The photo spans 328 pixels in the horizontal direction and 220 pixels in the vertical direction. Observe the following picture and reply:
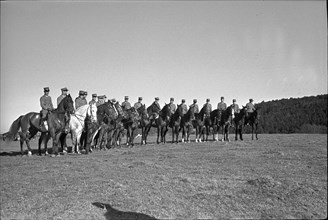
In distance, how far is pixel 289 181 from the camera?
9711 millimetres

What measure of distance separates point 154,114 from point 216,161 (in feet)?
34.0

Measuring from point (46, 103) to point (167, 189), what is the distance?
988cm

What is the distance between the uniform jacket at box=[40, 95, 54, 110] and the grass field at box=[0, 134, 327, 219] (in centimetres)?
387

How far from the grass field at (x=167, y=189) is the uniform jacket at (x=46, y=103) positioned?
387 centimetres

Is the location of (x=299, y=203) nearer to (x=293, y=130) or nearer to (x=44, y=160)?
(x=44, y=160)

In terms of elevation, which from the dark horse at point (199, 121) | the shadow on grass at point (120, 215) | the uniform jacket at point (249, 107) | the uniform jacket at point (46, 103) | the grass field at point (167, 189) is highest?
the uniform jacket at point (249, 107)

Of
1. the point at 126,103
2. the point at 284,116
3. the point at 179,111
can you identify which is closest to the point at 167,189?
the point at 179,111

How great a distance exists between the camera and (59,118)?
16188 mm

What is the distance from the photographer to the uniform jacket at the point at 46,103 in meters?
16.6

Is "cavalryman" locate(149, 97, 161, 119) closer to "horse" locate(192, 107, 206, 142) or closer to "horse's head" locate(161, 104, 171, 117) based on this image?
"horse's head" locate(161, 104, 171, 117)

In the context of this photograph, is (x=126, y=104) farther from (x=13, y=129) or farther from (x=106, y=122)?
(x=13, y=129)

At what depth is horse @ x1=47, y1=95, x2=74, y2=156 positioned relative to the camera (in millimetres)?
15938

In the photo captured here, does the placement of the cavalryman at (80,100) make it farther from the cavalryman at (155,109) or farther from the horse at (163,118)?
the horse at (163,118)

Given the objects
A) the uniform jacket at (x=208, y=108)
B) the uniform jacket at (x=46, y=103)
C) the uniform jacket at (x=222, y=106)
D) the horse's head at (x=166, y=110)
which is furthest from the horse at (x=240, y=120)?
the uniform jacket at (x=46, y=103)
